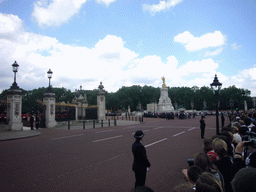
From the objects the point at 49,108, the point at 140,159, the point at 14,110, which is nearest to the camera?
the point at 140,159

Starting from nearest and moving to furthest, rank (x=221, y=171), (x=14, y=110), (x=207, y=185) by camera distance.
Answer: (x=207, y=185), (x=221, y=171), (x=14, y=110)

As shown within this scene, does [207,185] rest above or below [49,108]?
below

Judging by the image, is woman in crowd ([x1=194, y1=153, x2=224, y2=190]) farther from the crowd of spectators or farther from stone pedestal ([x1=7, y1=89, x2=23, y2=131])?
stone pedestal ([x1=7, y1=89, x2=23, y2=131])

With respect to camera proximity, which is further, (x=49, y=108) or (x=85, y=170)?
(x=49, y=108)

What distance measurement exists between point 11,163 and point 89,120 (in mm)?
23957

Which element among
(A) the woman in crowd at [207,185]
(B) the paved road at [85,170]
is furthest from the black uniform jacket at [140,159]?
(A) the woman in crowd at [207,185]

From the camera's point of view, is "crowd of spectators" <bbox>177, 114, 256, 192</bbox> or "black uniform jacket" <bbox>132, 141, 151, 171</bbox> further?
"black uniform jacket" <bbox>132, 141, 151, 171</bbox>

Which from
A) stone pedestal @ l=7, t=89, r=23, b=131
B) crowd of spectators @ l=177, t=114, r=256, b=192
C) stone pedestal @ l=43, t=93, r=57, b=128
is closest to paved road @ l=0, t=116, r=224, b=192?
crowd of spectators @ l=177, t=114, r=256, b=192

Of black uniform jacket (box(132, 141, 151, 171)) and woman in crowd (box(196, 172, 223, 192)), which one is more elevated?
woman in crowd (box(196, 172, 223, 192))

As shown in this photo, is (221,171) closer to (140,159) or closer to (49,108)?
(140,159)

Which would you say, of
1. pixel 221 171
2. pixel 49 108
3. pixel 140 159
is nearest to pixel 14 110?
pixel 49 108

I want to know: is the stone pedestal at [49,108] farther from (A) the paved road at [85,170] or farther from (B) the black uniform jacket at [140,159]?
(B) the black uniform jacket at [140,159]

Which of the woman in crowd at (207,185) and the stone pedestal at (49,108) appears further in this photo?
the stone pedestal at (49,108)

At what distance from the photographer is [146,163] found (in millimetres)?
4355
